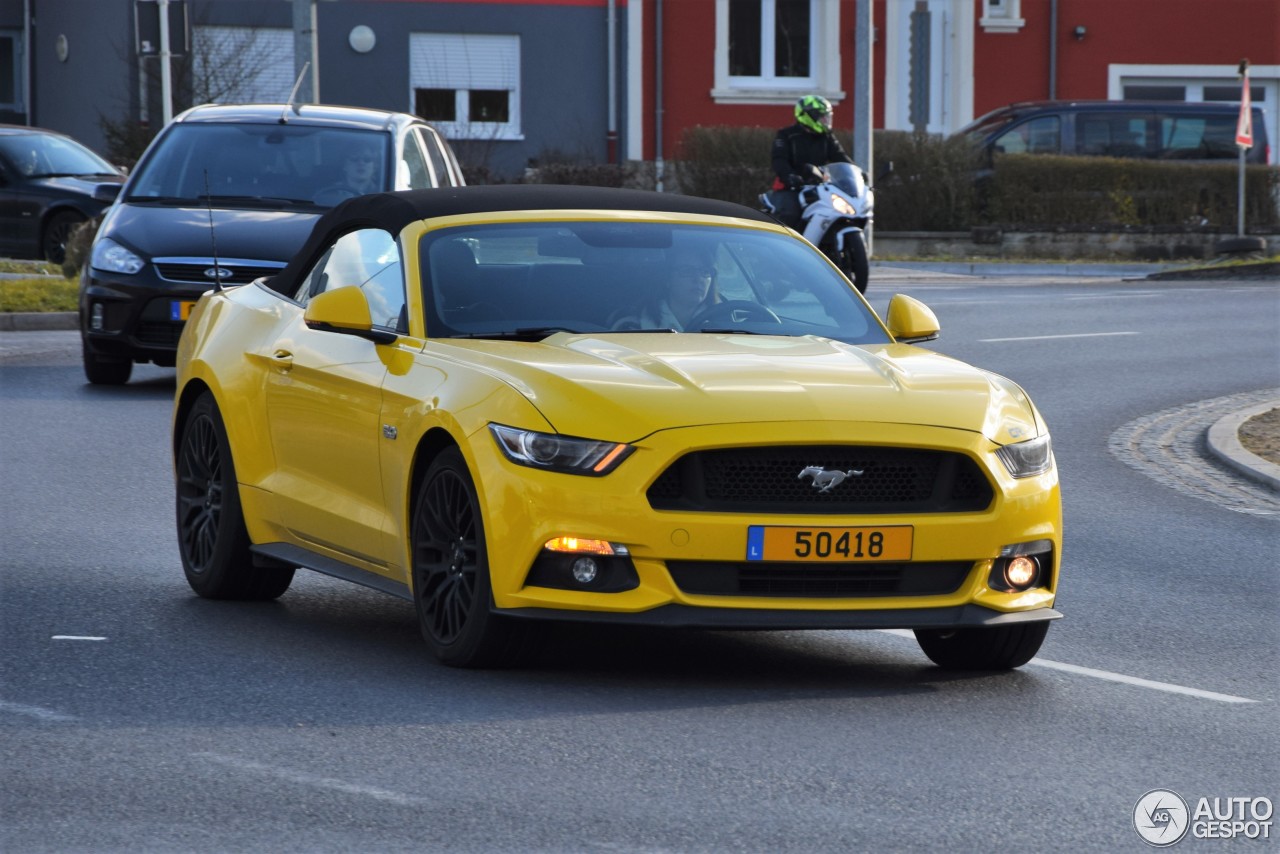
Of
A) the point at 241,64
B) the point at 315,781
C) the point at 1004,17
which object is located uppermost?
the point at 1004,17

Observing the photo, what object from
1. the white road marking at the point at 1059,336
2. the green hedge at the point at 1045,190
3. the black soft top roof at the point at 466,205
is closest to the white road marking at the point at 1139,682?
the black soft top roof at the point at 466,205

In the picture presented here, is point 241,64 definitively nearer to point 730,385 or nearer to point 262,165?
point 262,165

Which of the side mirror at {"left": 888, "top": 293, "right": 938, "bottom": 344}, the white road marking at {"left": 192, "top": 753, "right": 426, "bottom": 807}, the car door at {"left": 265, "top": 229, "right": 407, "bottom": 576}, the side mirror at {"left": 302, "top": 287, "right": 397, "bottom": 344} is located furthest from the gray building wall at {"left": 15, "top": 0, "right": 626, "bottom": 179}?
the white road marking at {"left": 192, "top": 753, "right": 426, "bottom": 807}

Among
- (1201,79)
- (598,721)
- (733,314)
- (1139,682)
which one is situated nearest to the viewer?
(598,721)

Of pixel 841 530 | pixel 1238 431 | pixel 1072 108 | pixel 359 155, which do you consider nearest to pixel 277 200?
pixel 359 155

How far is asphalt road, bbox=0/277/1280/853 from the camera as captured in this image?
17.0 feet

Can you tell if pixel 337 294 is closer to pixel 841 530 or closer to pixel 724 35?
pixel 841 530

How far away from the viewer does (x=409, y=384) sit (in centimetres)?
713

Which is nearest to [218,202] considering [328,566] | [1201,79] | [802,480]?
[328,566]

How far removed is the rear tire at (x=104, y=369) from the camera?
50.1 ft

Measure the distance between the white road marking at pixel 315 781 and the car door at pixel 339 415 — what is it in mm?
1538

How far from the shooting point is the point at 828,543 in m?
6.54

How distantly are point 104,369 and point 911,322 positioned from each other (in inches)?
343

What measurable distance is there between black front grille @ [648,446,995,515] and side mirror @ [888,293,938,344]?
4.02ft
